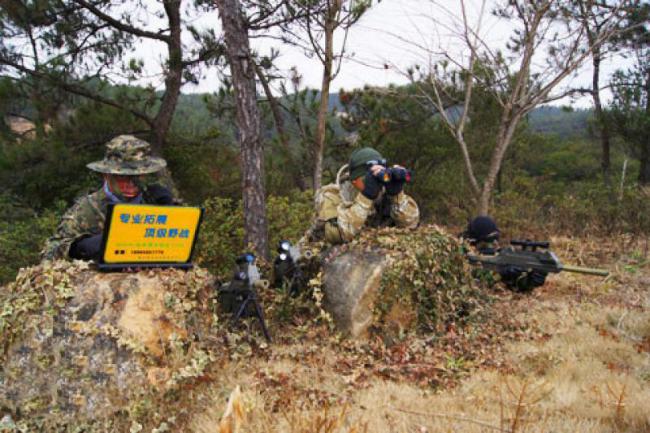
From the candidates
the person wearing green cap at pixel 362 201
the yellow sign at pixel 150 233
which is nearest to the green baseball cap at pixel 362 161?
the person wearing green cap at pixel 362 201

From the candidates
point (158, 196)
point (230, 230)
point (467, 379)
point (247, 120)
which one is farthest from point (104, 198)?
point (230, 230)

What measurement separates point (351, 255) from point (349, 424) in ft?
5.97

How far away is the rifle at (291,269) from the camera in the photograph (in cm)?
430

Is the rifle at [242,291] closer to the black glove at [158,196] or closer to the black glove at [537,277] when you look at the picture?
the black glove at [158,196]

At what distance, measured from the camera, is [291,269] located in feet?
14.3

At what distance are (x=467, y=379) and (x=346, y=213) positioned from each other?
1756 millimetres

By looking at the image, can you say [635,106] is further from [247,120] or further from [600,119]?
[247,120]

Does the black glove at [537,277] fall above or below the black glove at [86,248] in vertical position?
below

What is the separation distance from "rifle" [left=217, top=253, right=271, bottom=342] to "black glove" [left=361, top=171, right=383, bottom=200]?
1231mm

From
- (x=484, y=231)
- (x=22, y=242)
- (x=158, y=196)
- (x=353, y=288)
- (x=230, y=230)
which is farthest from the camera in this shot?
(x=230, y=230)

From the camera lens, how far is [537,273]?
5.13 meters

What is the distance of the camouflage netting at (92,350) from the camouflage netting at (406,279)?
4.90 ft

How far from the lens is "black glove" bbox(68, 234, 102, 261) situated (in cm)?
322

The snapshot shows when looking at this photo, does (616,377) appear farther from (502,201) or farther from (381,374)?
(502,201)
